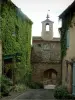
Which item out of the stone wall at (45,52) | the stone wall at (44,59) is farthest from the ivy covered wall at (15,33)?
the stone wall at (45,52)

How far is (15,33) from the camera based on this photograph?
2855 centimetres

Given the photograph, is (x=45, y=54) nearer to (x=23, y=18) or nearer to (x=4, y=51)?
(x=23, y=18)

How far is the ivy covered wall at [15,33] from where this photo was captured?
79.9ft

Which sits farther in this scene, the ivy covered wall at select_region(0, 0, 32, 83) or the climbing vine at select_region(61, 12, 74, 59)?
the ivy covered wall at select_region(0, 0, 32, 83)

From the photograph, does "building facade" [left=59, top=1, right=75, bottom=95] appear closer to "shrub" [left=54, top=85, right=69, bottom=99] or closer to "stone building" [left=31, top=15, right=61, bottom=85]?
"shrub" [left=54, top=85, right=69, bottom=99]

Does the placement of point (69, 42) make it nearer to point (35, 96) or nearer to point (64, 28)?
point (64, 28)

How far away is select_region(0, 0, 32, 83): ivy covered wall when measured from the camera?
24.4 m

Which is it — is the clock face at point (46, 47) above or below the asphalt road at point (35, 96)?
above

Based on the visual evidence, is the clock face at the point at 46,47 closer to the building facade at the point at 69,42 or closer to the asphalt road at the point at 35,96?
the building facade at the point at 69,42

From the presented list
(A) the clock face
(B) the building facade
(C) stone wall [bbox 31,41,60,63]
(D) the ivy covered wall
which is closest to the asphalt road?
(B) the building facade

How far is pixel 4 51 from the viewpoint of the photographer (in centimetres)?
2434

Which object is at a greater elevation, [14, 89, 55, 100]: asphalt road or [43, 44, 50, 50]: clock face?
[43, 44, 50, 50]: clock face

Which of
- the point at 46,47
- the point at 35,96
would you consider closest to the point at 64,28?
the point at 35,96

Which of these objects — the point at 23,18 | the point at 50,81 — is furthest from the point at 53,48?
the point at 23,18
